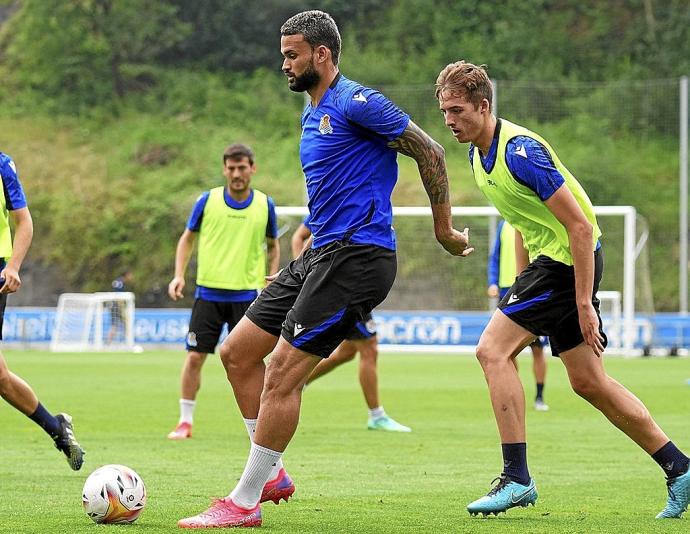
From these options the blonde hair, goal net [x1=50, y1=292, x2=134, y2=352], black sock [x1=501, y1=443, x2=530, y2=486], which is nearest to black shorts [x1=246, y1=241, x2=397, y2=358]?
the blonde hair

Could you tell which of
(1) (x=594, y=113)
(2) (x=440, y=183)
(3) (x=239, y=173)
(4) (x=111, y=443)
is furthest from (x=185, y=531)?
(1) (x=594, y=113)

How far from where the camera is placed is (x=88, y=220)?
1706 inches

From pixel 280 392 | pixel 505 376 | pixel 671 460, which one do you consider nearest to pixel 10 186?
pixel 280 392

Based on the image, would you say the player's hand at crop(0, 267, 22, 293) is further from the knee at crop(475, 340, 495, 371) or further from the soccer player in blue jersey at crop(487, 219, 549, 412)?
the soccer player in blue jersey at crop(487, 219, 549, 412)

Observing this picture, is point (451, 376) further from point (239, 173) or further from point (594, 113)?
point (594, 113)

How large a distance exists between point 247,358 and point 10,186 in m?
2.79

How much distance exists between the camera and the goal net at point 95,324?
30.8 meters

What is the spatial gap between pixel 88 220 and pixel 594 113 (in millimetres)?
16299

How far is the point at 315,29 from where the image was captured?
6164 mm

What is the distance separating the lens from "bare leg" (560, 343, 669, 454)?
6645 millimetres

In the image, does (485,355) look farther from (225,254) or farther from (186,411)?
(225,254)

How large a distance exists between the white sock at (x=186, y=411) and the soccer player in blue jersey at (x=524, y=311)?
504cm

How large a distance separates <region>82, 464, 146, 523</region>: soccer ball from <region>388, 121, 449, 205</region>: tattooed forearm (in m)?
1.91

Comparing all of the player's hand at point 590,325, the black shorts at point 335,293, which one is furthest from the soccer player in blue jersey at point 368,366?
the black shorts at point 335,293
